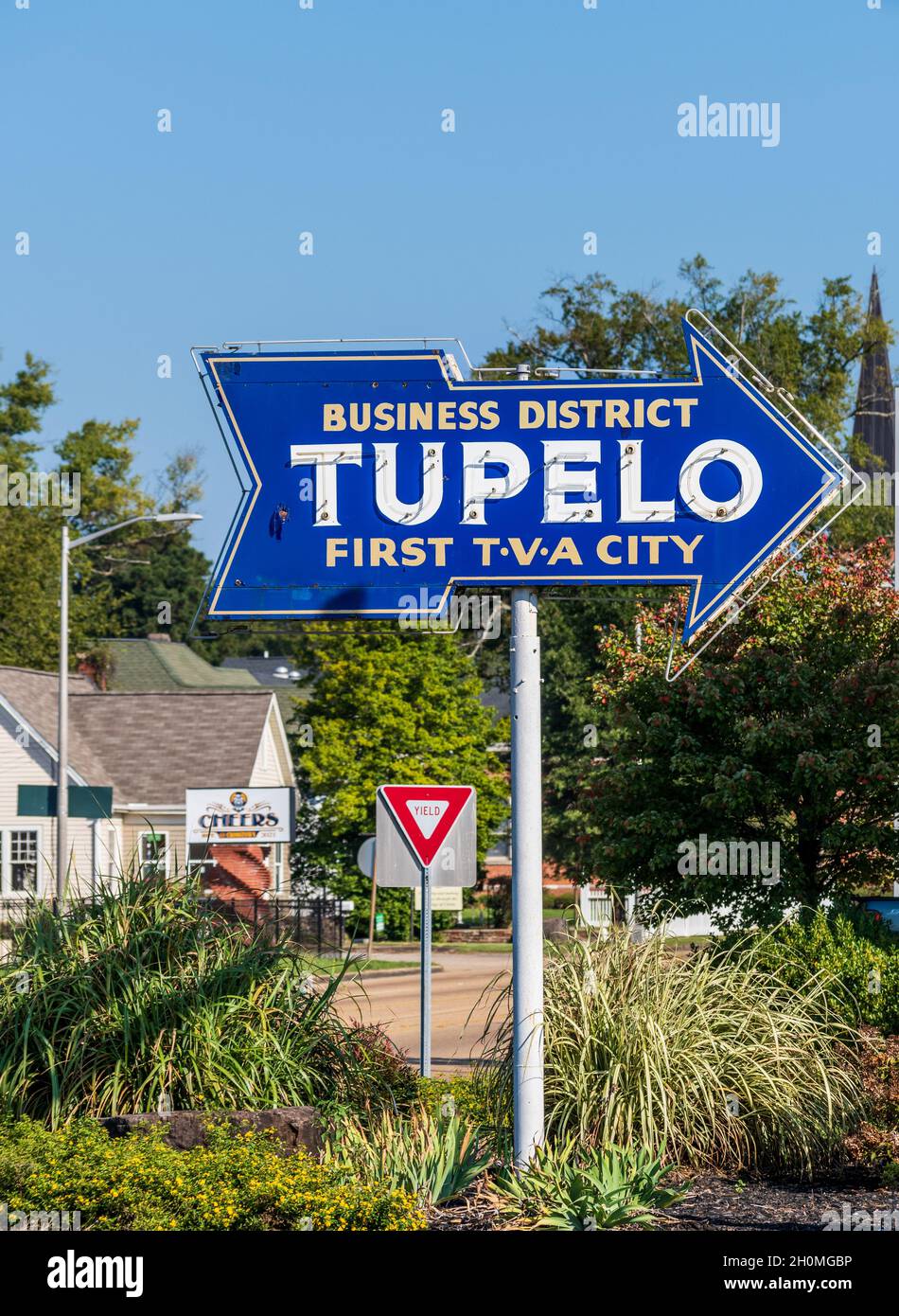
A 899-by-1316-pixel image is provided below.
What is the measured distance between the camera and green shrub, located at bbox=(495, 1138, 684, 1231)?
23.0 ft

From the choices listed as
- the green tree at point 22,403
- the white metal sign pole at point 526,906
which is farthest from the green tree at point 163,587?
the white metal sign pole at point 526,906

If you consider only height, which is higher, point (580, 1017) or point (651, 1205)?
point (580, 1017)

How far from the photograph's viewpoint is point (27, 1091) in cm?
851

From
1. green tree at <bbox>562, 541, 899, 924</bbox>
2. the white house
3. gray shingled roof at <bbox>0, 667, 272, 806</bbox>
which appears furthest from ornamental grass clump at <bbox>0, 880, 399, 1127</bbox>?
gray shingled roof at <bbox>0, 667, 272, 806</bbox>

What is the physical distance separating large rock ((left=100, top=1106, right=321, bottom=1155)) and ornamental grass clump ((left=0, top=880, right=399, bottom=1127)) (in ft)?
1.02

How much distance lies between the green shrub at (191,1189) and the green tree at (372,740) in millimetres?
36078

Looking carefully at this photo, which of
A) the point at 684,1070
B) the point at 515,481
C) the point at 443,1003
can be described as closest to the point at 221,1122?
the point at 684,1070

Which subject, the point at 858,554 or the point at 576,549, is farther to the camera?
the point at 858,554

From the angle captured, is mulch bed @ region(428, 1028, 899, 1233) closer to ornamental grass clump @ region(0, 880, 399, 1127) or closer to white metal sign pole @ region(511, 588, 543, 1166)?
white metal sign pole @ region(511, 588, 543, 1166)
